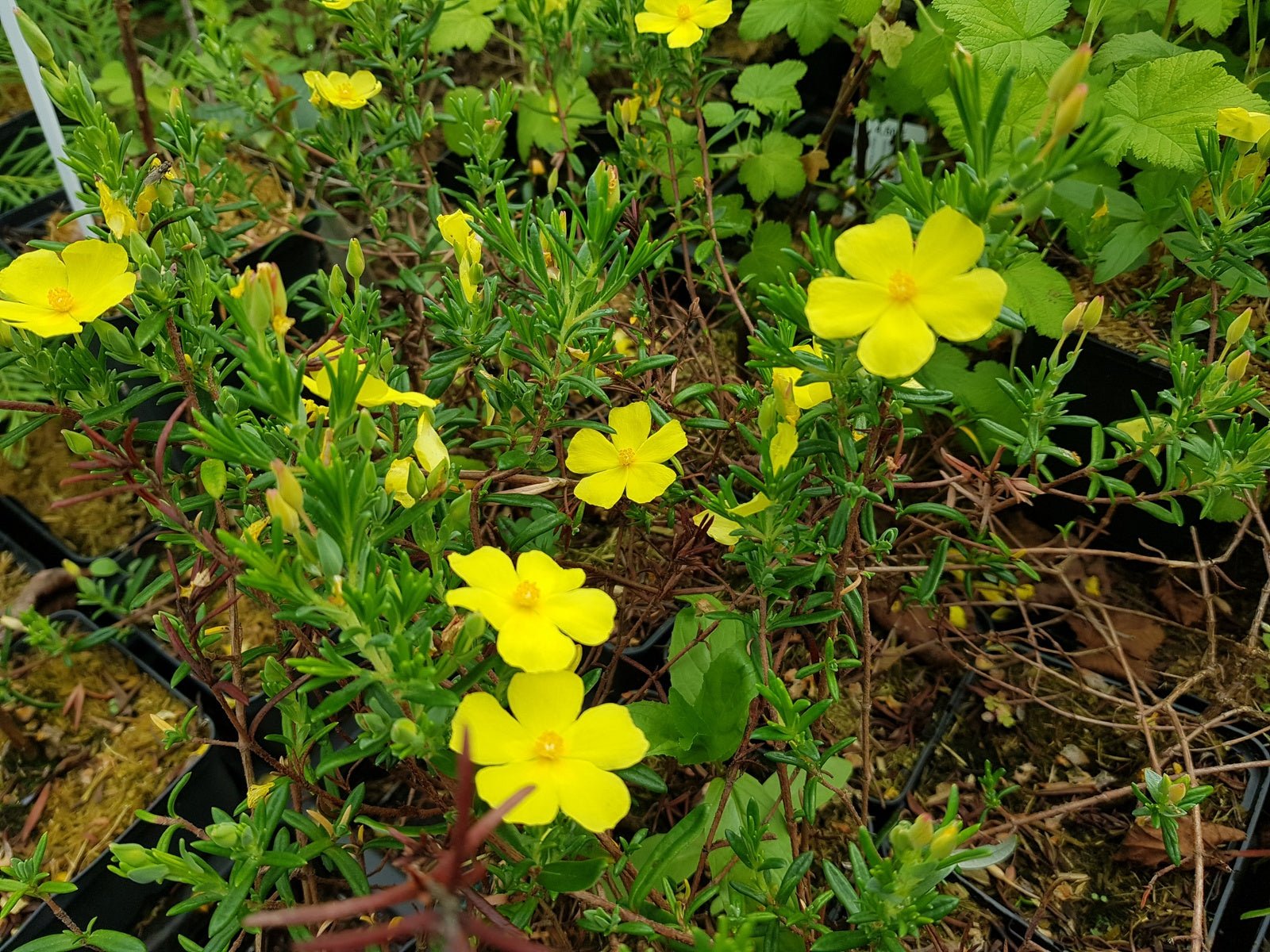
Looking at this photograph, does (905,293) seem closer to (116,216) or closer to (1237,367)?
(1237,367)

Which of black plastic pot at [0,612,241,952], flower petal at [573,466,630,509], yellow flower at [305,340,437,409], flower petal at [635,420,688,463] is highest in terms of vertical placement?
yellow flower at [305,340,437,409]

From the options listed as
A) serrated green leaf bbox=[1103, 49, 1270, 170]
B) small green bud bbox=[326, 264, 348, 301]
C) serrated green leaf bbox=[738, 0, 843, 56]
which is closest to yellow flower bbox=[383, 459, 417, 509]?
small green bud bbox=[326, 264, 348, 301]

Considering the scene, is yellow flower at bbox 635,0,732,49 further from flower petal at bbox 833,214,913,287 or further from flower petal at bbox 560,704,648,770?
flower petal at bbox 560,704,648,770

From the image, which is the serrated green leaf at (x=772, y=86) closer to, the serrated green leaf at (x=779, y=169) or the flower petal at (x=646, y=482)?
the serrated green leaf at (x=779, y=169)

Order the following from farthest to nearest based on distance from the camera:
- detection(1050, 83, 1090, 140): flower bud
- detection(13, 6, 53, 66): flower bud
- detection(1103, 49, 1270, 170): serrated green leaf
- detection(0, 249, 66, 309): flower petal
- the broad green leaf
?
1. the broad green leaf
2. detection(1103, 49, 1270, 170): serrated green leaf
3. detection(13, 6, 53, 66): flower bud
4. detection(0, 249, 66, 309): flower petal
5. detection(1050, 83, 1090, 140): flower bud

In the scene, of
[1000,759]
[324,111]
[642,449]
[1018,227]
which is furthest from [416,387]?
[1000,759]

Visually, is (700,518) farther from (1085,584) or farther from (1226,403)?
(1085,584)
